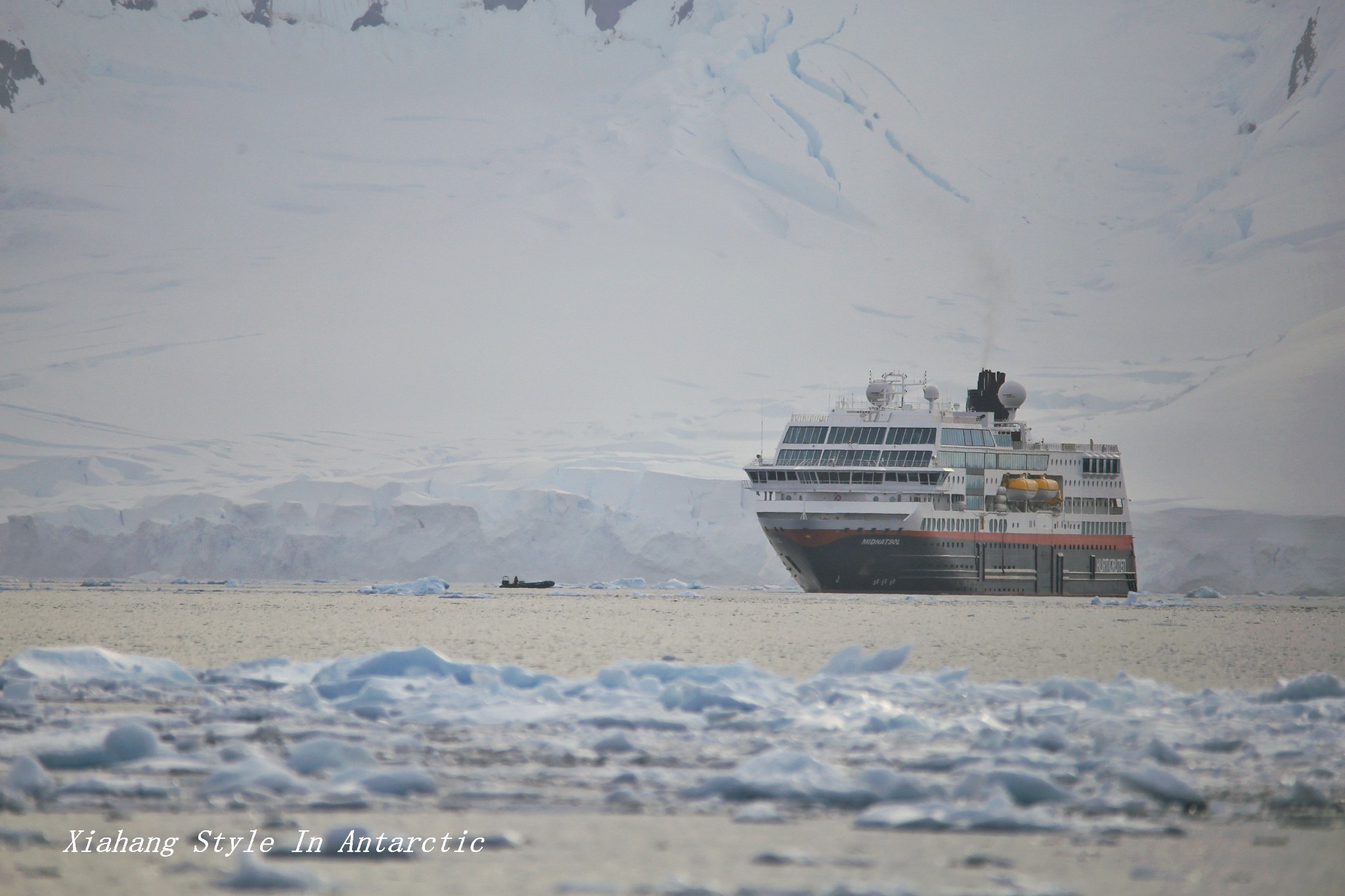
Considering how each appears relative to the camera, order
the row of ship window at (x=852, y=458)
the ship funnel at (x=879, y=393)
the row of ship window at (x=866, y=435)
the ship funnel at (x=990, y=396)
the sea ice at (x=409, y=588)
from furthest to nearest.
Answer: the ship funnel at (x=990, y=396)
the ship funnel at (x=879, y=393)
the row of ship window at (x=866, y=435)
the row of ship window at (x=852, y=458)
the sea ice at (x=409, y=588)

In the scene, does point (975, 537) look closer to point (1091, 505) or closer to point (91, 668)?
point (1091, 505)

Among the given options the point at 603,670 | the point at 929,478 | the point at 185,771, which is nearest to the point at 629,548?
the point at 929,478

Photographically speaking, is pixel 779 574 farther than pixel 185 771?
Yes

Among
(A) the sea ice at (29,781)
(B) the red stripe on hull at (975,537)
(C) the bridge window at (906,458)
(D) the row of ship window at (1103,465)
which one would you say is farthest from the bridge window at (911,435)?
(A) the sea ice at (29,781)

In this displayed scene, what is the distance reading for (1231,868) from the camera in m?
6.95

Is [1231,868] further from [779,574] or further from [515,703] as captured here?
[779,574]

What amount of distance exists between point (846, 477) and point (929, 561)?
3730 millimetres

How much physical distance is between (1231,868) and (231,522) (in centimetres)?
5416

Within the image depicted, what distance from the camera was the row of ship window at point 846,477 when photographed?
47.4 meters

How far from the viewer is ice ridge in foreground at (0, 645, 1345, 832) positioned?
27.3 ft

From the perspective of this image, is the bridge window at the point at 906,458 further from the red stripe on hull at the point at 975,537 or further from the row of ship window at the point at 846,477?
the red stripe on hull at the point at 975,537

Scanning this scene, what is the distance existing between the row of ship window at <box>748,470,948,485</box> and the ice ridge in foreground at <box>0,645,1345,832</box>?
32.9 metres

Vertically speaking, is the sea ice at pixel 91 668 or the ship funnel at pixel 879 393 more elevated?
the ship funnel at pixel 879 393

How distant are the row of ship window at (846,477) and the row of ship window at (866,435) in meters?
1.38
